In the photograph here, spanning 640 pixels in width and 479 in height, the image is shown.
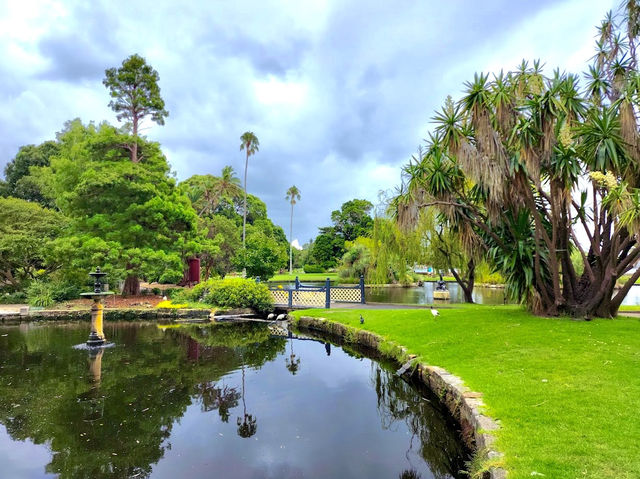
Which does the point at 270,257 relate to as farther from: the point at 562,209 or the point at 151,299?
the point at 562,209

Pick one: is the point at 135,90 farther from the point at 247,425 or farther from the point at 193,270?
the point at 247,425

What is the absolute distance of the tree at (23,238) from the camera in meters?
17.1

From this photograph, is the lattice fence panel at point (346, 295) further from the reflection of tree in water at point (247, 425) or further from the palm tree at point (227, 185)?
the palm tree at point (227, 185)

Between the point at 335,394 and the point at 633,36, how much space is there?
11.7m

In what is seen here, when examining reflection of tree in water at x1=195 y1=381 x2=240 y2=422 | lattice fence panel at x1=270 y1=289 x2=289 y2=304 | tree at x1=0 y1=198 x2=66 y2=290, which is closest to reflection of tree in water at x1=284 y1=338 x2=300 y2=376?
reflection of tree in water at x1=195 y1=381 x2=240 y2=422

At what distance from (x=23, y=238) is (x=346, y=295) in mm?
15977

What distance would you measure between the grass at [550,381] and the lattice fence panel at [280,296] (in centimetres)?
776

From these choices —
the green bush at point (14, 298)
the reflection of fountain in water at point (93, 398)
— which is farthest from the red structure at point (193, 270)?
the reflection of fountain in water at point (93, 398)

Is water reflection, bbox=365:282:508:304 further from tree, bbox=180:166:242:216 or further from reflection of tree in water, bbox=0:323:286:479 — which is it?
tree, bbox=180:166:242:216

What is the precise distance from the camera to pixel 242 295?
16.1 meters

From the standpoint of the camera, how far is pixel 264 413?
547cm

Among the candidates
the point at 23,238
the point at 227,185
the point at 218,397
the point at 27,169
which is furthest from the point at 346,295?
the point at 27,169

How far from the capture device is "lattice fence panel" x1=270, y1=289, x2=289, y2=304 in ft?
54.6

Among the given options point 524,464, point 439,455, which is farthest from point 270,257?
point 524,464
